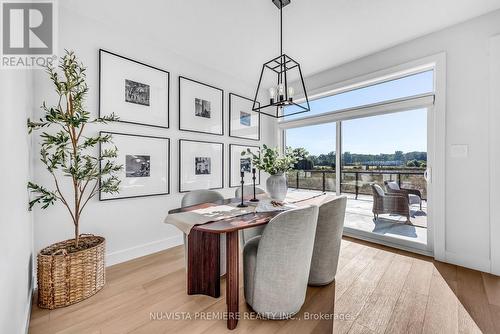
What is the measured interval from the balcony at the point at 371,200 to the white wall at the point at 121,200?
2.22m

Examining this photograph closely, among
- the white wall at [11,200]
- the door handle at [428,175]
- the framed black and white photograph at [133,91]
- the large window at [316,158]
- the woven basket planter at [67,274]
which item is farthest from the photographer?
the large window at [316,158]

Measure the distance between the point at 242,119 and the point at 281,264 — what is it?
2902 mm

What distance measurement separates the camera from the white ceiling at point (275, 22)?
210 centimetres

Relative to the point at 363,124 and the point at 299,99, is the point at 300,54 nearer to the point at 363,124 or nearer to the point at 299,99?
the point at 299,99

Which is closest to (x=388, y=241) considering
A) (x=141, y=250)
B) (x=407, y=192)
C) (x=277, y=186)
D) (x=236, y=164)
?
(x=407, y=192)

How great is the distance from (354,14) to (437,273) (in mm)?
2915

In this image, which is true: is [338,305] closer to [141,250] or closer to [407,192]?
[407,192]

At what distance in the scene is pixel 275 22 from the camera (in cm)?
234

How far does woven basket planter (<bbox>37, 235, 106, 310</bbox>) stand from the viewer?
5.52ft

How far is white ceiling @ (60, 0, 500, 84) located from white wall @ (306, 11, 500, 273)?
0.17 meters

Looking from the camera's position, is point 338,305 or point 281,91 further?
point 281,91

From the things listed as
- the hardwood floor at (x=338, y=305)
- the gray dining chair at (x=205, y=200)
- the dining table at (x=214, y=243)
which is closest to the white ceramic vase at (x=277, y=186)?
the dining table at (x=214, y=243)

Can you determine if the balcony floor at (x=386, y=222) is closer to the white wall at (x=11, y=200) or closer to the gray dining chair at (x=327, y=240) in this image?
the gray dining chair at (x=327, y=240)

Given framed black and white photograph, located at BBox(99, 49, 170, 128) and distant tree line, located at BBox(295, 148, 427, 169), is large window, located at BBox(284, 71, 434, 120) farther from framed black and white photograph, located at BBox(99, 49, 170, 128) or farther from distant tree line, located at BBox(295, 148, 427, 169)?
framed black and white photograph, located at BBox(99, 49, 170, 128)
